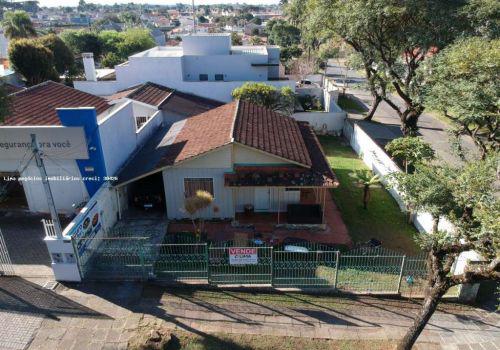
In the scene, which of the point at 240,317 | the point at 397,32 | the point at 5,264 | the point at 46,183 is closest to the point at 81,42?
the point at 397,32

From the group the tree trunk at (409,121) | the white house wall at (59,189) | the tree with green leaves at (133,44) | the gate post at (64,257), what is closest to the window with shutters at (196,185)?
the white house wall at (59,189)

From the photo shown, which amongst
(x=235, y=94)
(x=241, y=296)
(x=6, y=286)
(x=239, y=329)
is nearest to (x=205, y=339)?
(x=239, y=329)

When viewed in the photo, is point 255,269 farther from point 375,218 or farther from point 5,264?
point 5,264

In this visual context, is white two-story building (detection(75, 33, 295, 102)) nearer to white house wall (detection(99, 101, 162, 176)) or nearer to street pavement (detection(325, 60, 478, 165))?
street pavement (detection(325, 60, 478, 165))

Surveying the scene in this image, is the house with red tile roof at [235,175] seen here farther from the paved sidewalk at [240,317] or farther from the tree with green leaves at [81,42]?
the tree with green leaves at [81,42]

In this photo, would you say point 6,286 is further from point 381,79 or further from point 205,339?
point 381,79

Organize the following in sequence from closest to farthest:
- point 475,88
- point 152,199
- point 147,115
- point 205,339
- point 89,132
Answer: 1. point 205,339
2. point 89,132
3. point 475,88
4. point 152,199
5. point 147,115
